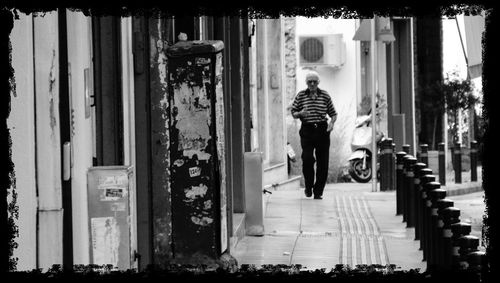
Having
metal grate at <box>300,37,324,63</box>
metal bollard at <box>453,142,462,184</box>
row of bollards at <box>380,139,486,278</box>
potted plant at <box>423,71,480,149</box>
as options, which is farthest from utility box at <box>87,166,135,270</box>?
metal grate at <box>300,37,324,63</box>

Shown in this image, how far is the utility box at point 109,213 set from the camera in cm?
643

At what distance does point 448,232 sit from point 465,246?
3.59 ft

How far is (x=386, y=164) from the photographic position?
68.8 ft

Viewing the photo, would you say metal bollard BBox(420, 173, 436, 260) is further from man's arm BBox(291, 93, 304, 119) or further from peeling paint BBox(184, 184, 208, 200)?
man's arm BBox(291, 93, 304, 119)

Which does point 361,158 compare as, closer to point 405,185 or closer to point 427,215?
point 405,185

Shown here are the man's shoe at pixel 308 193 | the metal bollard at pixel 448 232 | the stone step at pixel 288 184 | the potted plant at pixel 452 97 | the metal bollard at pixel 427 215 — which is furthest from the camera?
the potted plant at pixel 452 97

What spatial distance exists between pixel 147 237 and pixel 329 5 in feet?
13.1

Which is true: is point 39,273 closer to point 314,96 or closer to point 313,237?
point 313,237

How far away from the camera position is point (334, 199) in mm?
19578

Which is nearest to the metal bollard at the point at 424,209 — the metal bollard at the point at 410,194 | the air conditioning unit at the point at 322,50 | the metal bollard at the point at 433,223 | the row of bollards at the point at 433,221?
the row of bollards at the point at 433,221

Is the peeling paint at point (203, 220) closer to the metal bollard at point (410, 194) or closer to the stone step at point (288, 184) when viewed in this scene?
the metal bollard at point (410, 194)

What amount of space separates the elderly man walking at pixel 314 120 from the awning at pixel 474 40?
6.92 ft

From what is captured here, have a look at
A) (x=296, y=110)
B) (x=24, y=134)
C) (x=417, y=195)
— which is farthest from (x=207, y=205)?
(x=296, y=110)

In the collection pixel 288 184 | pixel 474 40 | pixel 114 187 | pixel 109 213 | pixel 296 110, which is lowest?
pixel 288 184
